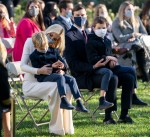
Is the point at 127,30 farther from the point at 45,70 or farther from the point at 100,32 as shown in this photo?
the point at 45,70

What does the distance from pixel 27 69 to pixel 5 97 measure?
2436 mm

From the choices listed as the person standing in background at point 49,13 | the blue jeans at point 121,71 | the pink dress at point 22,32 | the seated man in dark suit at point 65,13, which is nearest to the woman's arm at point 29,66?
the blue jeans at point 121,71

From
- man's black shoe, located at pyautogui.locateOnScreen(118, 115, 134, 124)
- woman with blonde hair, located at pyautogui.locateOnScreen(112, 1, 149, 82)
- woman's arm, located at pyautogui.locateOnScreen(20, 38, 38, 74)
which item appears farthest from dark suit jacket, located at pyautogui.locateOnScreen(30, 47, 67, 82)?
woman with blonde hair, located at pyautogui.locateOnScreen(112, 1, 149, 82)

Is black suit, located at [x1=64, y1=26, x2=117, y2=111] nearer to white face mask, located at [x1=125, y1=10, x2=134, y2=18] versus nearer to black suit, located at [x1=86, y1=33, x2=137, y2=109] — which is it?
black suit, located at [x1=86, y1=33, x2=137, y2=109]

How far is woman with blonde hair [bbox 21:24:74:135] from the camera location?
1011 centimetres

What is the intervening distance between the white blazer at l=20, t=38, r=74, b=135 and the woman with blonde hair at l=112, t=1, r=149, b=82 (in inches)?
170

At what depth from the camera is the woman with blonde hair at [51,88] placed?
1011 cm

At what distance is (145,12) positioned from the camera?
1595 centimetres

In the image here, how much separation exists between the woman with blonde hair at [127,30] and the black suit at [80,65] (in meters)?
3.30

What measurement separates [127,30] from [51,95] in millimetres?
4921

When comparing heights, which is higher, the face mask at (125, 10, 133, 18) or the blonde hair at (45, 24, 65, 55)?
the blonde hair at (45, 24, 65, 55)

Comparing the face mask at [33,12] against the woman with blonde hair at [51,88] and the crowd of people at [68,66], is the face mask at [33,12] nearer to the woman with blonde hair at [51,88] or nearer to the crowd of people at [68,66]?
the crowd of people at [68,66]

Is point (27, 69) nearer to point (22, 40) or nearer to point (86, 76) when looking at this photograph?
point (86, 76)

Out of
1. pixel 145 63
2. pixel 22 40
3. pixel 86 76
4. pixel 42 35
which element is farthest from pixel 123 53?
pixel 42 35
